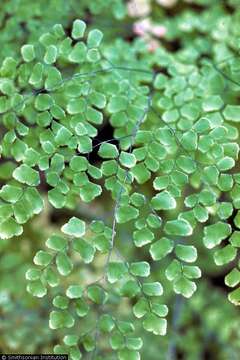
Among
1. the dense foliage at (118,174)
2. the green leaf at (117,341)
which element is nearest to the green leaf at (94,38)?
the dense foliage at (118,174)

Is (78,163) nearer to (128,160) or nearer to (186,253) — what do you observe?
(128,160)

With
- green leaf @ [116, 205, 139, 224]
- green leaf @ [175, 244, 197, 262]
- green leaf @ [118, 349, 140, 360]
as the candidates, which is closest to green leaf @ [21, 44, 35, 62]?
green leaf @ [116, 205, 139, 224]

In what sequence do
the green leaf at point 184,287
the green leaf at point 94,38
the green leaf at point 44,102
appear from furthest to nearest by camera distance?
1. the green leaf at point 94,38
2. the green leaf at point 44,102
3. the green leaf at point 184,287

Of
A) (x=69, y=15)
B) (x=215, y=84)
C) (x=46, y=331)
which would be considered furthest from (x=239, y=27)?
(x=46, y=331)

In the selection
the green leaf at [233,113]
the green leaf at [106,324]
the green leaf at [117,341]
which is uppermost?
the green leaf at [233,113]

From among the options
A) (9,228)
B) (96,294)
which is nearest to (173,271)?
(96,294)

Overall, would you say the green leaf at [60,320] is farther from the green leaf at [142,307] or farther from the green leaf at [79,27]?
the green leaf at [79,27]

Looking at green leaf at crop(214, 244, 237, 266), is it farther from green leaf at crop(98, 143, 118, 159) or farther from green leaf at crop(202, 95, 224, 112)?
green leaf at crop(202, 95, 224, 112)

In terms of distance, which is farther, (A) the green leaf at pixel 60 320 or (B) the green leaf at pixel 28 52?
(B) the green leaf at pixel 28 52
